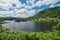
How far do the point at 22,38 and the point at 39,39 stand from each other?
262 centimetres

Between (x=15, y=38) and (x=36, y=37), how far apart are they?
3.20 meters

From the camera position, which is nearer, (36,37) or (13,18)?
(36,37)

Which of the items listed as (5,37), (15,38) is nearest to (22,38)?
(15,38)

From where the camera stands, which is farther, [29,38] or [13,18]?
[13,18]

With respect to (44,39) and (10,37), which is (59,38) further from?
(10,37)

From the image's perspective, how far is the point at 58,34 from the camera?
28625 millimetres

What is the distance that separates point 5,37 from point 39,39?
5.33m

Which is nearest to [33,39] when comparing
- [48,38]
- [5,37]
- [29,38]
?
[29,38]

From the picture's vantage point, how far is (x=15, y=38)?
86.3ft

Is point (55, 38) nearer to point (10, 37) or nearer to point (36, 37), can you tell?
point (36, 37)

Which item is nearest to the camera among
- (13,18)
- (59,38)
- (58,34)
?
(59,38)

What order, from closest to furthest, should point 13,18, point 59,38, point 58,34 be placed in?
point 59,38, point 58,34, point 13,18

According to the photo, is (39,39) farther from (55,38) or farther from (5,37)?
(5,37)

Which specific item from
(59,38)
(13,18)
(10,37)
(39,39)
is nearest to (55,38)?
(59,38)
